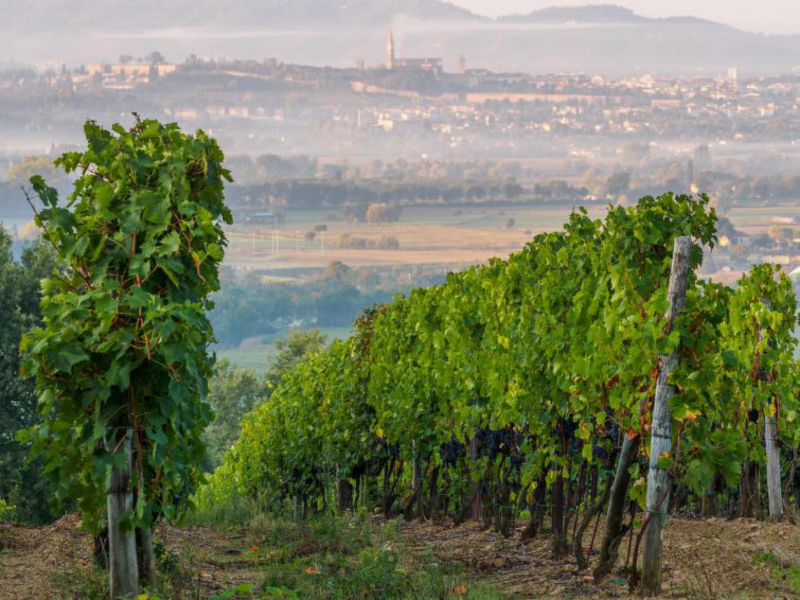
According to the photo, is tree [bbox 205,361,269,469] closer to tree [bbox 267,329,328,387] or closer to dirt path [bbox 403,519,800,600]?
tree [bbox 267,329,328,387]

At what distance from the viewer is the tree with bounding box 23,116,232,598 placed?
631cm

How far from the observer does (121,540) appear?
6527mm

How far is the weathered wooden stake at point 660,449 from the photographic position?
23.8 ft

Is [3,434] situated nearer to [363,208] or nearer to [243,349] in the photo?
[243,349]

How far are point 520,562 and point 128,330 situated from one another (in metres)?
4.12

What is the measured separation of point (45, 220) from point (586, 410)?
3921 millimetres

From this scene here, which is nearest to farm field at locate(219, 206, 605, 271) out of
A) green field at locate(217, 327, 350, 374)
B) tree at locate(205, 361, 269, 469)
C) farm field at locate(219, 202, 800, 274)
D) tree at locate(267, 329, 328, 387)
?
farm field at locate(219, 202, 800, 274)

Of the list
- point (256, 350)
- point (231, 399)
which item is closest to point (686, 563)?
point (231, 399)

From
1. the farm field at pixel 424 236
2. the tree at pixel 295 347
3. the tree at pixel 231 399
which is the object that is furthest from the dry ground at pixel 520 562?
the farm field at pixel 424 236

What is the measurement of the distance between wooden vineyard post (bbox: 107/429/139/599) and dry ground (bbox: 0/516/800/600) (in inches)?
22.1

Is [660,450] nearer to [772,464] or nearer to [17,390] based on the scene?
[772,464]

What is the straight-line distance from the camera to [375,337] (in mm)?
15734

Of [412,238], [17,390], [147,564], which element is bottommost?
[412,238]

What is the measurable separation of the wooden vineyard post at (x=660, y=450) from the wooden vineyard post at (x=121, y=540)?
2.98m
